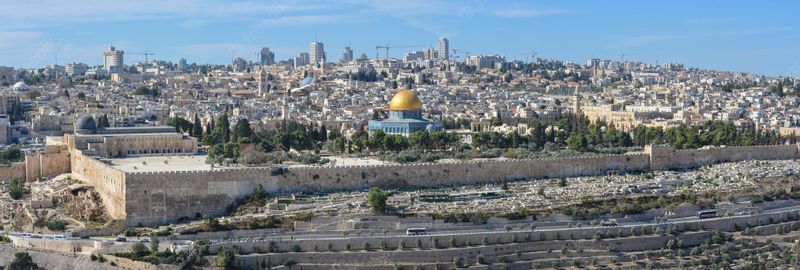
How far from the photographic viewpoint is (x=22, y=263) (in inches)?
1155

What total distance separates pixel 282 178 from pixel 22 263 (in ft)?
27.2

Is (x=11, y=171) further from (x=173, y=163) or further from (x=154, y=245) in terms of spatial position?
(x=154, y=245)

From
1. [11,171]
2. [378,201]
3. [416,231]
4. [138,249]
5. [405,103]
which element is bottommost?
[138,249]

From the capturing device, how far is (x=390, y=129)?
5109cm

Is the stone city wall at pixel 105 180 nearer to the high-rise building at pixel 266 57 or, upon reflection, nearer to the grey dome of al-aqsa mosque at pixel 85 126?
the grey dome of al-aqsa mosque at pixel 85 126

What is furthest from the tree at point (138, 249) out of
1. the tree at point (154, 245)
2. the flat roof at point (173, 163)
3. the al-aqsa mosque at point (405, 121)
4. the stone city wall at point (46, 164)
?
the al-aqsa mosque at point (405, 121)

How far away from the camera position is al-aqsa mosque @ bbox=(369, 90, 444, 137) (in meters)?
50.8

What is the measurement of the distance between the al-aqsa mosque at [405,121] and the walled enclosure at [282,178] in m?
11.3

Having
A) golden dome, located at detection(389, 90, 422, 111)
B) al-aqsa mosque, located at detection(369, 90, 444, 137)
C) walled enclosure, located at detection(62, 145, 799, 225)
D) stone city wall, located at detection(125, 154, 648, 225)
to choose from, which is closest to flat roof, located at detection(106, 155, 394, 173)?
walled enclosure, located at detection(62, 145, 799, 225)

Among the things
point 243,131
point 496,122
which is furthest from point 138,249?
point 496,122

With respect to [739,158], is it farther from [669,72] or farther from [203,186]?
[669,72]

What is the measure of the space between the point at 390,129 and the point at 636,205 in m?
17.1

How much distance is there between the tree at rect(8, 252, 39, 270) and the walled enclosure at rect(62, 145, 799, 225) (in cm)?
363

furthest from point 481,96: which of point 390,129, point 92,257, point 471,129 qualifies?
point 92,257
